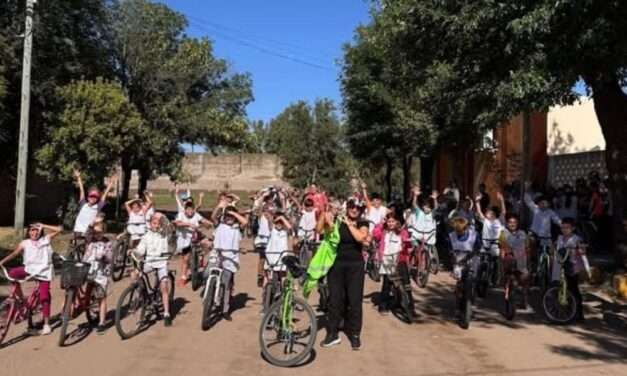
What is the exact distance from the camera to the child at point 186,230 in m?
13.0

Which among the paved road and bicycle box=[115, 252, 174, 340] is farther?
bicycle box=[115, 252, 174, 340]

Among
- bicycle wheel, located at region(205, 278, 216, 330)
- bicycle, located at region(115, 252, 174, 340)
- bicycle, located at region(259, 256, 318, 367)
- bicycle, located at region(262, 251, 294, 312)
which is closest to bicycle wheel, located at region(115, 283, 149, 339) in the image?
bicycle, located at region(115, 252, 174, 340)

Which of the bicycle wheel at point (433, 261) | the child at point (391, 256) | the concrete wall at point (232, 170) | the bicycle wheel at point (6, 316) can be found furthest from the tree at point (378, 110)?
the concrete wall at point (232, 170)

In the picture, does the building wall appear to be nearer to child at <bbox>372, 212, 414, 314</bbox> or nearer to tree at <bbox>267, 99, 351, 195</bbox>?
child at <bbox>372, 212, 414, 314</bbox>

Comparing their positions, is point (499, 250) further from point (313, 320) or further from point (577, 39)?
point (313, 320)

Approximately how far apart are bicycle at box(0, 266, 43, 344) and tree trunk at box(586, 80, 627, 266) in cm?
994

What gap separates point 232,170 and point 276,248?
46.2m

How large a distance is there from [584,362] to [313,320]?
3.13 metres

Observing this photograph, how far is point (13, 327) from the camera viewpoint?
937cm

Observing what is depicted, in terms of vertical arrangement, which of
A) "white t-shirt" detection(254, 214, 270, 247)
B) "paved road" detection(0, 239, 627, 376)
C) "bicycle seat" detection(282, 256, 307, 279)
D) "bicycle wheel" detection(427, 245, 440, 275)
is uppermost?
"white t-shirt" detection(254, 214, 270, 247)

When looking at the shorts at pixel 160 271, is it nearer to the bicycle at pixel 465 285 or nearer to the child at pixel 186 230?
the child at pixel 186 230

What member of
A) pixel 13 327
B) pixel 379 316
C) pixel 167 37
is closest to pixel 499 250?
pixel 379 316

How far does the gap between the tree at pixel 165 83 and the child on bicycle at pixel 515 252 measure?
19911mm

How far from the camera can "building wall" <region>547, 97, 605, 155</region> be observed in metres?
23.7
